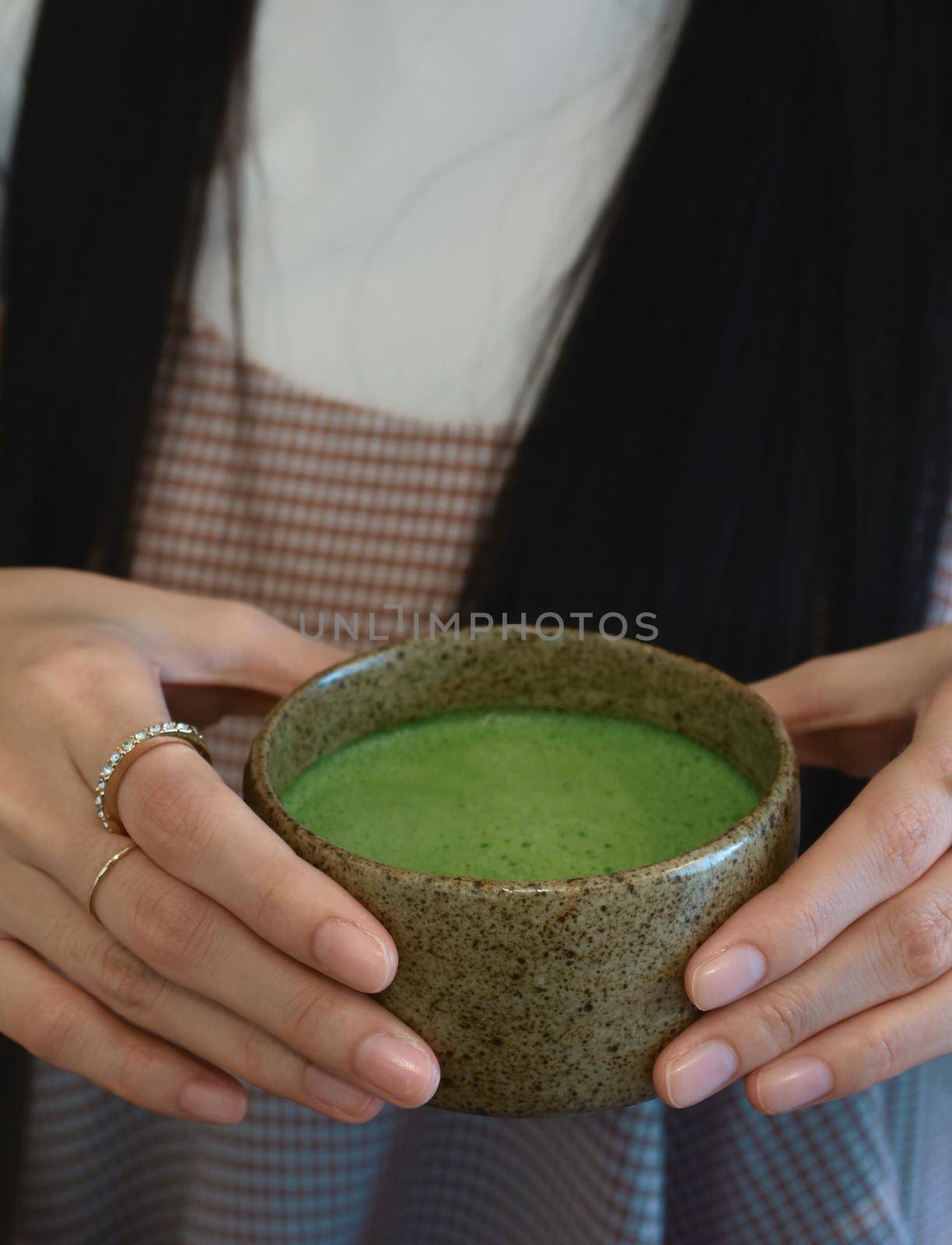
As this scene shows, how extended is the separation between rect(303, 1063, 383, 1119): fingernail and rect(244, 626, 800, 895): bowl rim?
0.11 meters

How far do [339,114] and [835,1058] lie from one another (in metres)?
0.86

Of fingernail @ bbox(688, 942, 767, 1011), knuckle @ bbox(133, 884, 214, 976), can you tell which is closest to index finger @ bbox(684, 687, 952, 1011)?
fingernail @ bbox(688, 942, 767, 1011)

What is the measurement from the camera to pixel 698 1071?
552mm

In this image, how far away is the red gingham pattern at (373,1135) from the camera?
84cm

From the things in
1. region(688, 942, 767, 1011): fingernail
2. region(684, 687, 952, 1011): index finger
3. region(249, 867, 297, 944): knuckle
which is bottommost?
region(249, 867, 297, 944): knuckle

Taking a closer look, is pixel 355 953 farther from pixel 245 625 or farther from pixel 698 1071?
pixel 245 625

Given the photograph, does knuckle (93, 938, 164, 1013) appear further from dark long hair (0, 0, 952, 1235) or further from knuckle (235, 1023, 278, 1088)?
dark long hair (0, 0, 952, 1235)

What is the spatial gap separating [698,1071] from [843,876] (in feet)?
0.38

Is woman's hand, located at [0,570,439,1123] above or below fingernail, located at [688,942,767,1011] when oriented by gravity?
below

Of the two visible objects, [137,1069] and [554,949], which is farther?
[137,1069]

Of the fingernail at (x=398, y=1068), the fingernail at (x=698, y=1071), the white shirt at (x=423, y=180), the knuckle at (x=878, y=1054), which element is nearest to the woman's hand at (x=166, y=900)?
the fingernail at (x=398, y=1068)

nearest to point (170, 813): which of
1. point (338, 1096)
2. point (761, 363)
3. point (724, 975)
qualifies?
point (338, 1096)

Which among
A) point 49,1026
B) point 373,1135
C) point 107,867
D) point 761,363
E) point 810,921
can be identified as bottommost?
point 373,1135

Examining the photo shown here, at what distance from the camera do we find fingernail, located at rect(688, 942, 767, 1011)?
0.53m
